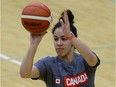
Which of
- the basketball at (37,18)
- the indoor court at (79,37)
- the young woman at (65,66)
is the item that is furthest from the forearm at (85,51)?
the indoor court at (79,37)

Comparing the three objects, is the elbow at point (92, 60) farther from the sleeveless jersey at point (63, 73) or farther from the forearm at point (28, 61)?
the forearm at point (28, 61)

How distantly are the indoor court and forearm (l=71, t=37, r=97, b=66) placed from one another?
3.56 meters

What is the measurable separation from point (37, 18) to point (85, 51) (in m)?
0.58

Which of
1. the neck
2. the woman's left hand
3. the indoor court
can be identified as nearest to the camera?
the woman's left hand

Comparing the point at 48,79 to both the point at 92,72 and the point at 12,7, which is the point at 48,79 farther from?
the point at 12,7

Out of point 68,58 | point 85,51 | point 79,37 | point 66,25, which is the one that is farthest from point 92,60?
point 79,37

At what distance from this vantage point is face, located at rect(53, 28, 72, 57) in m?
4.29

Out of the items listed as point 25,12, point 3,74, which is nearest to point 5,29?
point 3,74

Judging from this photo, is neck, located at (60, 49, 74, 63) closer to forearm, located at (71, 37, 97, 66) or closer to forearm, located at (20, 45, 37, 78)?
forearm, located at (71, 37, 97, 66)

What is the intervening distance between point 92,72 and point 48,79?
1.55ft

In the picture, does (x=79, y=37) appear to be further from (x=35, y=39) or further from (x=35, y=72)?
(x=35, y=39)

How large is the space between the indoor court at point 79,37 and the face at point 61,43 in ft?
11.4

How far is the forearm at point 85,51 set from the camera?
4.14 meters

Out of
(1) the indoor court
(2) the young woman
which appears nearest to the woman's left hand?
(2) the young woman
